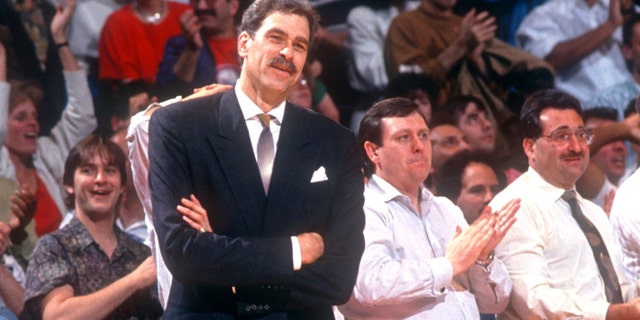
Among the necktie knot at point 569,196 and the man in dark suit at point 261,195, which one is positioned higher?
the man in dark suit at point 261,195

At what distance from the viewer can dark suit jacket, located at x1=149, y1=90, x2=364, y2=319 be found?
2406mm

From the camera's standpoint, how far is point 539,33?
6.16 metres

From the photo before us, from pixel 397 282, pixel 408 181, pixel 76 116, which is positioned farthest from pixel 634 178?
pixel 76 116

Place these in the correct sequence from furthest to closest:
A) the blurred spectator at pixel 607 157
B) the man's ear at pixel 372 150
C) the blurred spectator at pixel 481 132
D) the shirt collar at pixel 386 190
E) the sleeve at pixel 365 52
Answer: the sleeve at pixel 365 52 < the blurred spectator at pixel 607 157 < the blurred spectator at pixel 481 132 < the man's ear at pixel 372 150 < the shirt collar at pixel 386 190

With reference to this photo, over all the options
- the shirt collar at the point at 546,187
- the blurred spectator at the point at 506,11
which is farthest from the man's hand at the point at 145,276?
the blurred spectator at the point at 506,11

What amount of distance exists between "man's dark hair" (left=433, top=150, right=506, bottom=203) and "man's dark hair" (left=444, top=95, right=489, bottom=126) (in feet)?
1.68

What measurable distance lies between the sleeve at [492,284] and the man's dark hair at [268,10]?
1.21 metres

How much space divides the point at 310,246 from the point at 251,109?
0.43 m

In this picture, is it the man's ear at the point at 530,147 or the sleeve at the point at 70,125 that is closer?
the man's ear at the point at 530,147

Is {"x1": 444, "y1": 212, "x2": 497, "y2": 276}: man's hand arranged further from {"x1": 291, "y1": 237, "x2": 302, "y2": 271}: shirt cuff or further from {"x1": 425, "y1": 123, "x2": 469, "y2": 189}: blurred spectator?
{"x1": 425, "y1": 123, "x2": 469, "y2": 189}: blurred spectator

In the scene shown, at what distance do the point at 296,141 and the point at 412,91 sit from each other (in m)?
3.15

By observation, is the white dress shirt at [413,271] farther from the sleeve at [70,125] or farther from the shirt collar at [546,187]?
the sleeve at [70,125]

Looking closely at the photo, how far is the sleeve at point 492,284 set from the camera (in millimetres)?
3461

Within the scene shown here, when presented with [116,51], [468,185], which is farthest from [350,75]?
[116,51]
